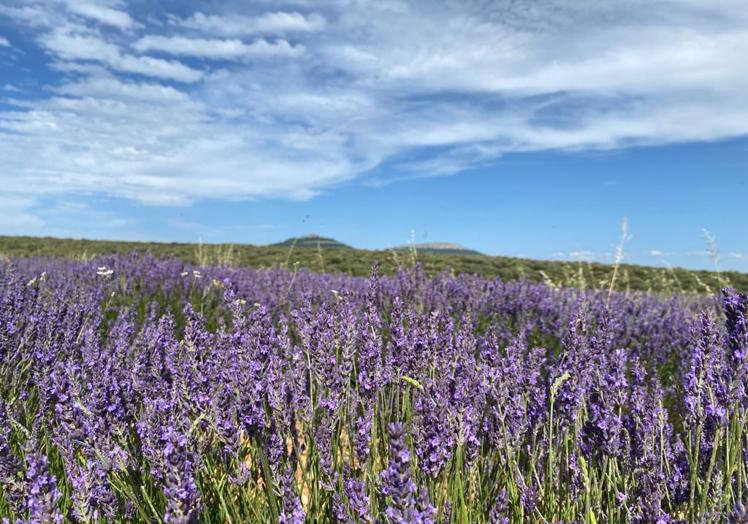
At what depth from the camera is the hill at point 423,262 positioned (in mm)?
14188

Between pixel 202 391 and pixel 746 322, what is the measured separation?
6.87 feet

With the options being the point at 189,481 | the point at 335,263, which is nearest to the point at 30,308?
the point at 189,481

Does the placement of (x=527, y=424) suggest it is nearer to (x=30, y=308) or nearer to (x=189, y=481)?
(x=189, y=481)

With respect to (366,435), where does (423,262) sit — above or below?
above

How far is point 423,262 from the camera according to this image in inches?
524

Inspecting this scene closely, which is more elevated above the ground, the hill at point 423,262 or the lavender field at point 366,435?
the hill at point 423,262

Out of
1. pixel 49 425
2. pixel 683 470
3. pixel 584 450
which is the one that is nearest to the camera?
pixel 584 450

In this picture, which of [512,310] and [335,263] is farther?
[335,263]

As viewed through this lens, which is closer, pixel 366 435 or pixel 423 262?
pixel 366 435

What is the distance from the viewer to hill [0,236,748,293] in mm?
14188

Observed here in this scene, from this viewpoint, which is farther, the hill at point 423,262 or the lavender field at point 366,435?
the hill at point 423,262

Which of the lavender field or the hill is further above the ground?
the hill

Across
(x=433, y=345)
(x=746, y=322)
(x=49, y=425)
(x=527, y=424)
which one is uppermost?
(x=746, y=322)

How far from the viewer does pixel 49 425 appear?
10.3 feet
